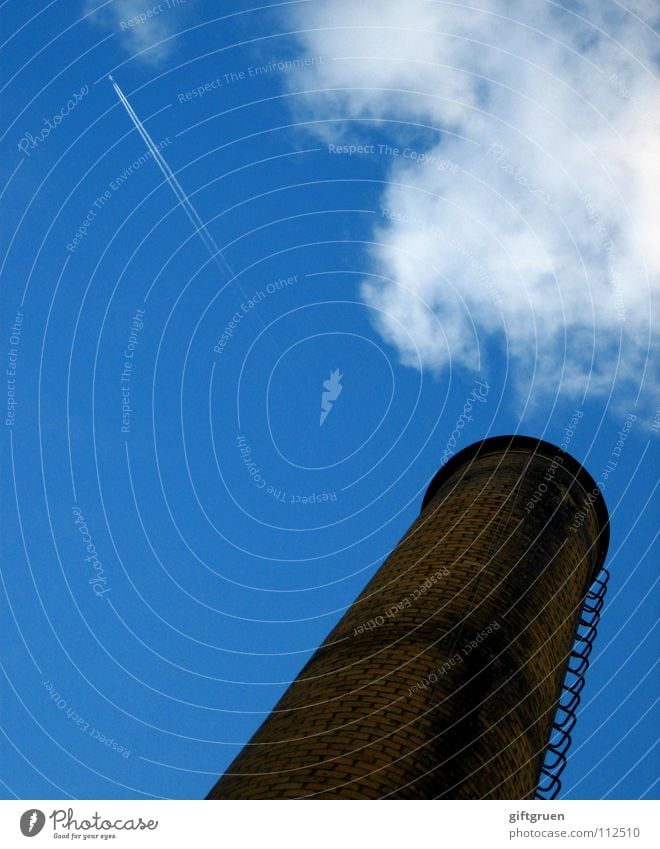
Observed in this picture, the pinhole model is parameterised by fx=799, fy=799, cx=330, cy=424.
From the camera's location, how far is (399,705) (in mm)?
7840

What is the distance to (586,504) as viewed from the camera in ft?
43.0

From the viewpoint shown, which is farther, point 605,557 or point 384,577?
point 605,557
